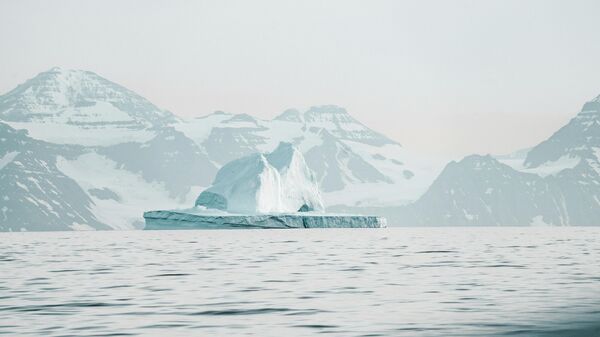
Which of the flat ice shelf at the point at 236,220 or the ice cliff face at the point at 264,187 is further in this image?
the ice cliff face at the point at 264,187

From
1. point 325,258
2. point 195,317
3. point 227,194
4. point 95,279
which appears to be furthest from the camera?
point 227,194

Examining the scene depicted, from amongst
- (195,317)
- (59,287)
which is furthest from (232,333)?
(59,287)

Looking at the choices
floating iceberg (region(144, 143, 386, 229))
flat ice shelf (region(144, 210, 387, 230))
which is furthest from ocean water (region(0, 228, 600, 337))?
floating iceberg (region(144, 143, 386, 229))

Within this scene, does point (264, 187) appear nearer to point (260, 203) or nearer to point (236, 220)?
point (260, 203)

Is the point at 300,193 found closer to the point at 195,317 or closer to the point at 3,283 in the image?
the point at 3,283

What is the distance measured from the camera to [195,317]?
72.3 feet

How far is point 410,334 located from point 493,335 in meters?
1.41

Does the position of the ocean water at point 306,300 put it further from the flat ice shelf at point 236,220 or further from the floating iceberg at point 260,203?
the floating iceberg at point 260,203

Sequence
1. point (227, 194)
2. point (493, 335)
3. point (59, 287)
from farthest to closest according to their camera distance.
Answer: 1. point (227, 194)
2. point (59, 287)
3. point (493, 335)

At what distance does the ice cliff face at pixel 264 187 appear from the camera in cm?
13700

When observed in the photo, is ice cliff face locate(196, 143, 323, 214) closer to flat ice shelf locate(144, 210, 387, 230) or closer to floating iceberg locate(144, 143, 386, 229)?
floating iceberg locate(144, 143, 386, 229)

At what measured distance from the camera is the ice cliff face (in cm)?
13700

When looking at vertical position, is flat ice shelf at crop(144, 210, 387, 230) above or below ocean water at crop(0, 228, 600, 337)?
below

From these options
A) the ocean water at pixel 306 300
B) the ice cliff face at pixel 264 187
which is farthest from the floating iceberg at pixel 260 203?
the ocean water at pixel 306 300
